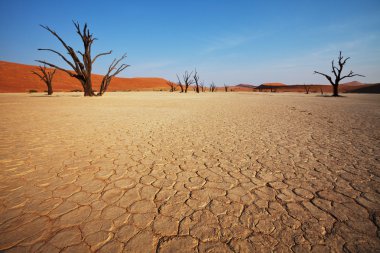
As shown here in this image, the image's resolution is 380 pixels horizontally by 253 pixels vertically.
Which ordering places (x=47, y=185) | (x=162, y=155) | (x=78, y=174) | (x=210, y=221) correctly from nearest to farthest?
(x=210, y=221)
(x=47, y=185)
(x=78, y=174)
(x=162, y=155)

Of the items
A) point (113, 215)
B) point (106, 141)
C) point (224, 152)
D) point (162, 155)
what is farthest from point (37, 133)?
point (224, 152)

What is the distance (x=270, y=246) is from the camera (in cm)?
144

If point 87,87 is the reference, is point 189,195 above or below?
below

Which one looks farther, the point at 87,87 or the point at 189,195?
the point at 87,87

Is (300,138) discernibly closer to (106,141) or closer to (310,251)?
(310,251)

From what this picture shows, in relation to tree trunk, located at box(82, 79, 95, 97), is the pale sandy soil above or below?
below

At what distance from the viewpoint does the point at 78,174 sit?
262cm

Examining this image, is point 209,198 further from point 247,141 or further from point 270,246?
point 247,141

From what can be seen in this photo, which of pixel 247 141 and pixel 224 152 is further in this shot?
pixel 247 141

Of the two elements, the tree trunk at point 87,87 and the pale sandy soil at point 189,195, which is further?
the tree trunk at point 87,87

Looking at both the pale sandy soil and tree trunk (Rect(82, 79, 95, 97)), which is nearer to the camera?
the pale sandy soil

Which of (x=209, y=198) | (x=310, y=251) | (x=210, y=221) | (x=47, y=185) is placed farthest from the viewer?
(x=47, y=185)

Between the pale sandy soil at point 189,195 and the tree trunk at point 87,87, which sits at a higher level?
the tree trunk at point 87,87

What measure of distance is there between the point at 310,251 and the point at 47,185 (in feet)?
9.53
